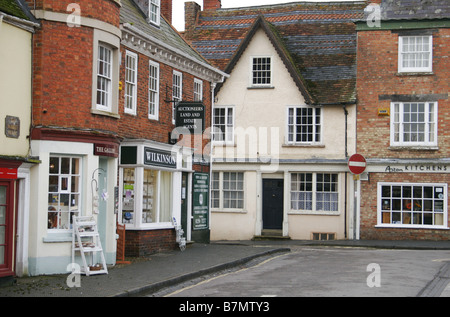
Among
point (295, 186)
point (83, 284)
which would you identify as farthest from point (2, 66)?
point (295, 186)

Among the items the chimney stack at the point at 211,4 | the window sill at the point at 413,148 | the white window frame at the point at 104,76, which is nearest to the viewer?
the white window frame at the point at 104,76

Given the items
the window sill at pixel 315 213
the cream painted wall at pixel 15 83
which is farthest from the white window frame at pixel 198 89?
the cream painted wall at pixel 15 83

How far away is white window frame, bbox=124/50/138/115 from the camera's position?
19.8 m

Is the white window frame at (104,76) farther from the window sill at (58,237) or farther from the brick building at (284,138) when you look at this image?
the brick building at (284,138)

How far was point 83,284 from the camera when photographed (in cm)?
1405

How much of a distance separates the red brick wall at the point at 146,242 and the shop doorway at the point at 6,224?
550cm

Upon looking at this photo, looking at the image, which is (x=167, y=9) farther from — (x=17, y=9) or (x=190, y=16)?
(x=17, y=9)

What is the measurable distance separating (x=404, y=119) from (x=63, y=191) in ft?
57.8

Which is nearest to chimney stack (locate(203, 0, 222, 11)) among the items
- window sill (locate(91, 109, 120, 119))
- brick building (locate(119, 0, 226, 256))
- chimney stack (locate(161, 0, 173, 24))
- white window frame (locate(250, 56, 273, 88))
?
white window frame (locate(250, 56, 273, 88))

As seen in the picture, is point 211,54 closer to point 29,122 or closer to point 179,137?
point 179,137

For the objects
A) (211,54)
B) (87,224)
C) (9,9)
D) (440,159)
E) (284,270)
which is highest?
(211,54)

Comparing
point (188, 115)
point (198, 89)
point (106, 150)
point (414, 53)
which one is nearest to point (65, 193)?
point (106, 150)

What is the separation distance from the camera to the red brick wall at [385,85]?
28938 millimetres
